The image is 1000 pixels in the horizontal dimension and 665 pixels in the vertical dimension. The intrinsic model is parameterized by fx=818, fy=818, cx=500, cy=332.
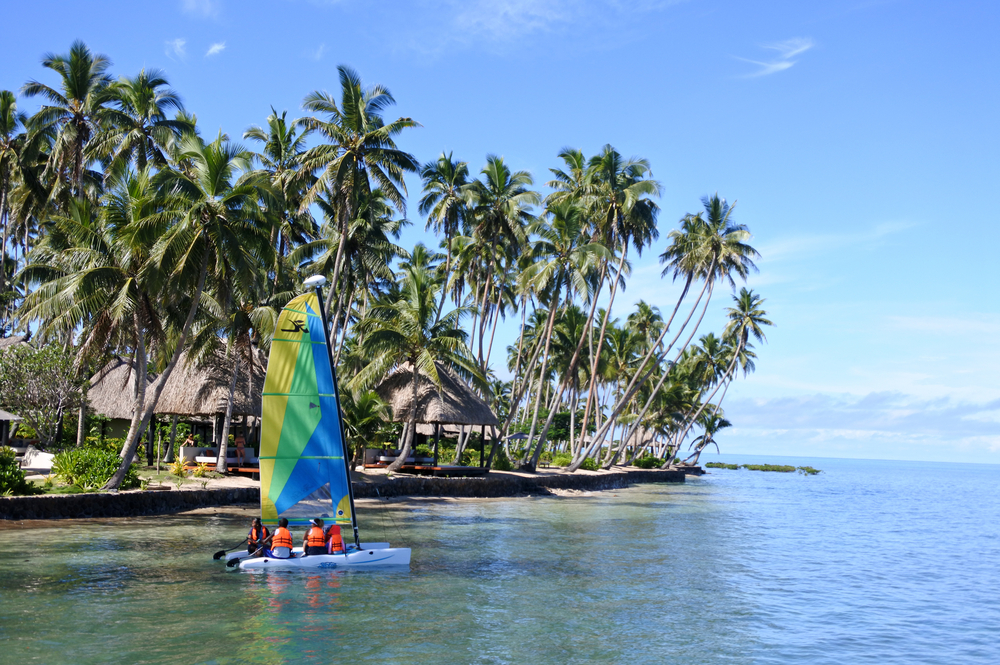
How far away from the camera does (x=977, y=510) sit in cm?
4797

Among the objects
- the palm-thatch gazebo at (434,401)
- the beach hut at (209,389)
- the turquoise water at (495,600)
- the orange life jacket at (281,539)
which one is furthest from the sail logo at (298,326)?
the palm-thatch gazebo at (434,401)

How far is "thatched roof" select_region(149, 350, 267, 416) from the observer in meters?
29.6

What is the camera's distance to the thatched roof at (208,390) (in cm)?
2958

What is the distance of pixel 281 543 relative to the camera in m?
14.7

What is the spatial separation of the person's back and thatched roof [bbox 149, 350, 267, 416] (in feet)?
50.7

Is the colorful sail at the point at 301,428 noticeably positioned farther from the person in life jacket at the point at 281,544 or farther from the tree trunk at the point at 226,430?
the tree trunk at the point at 226,430

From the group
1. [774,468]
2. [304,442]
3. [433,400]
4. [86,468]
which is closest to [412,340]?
[433,400]

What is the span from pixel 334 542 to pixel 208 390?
17.1 m

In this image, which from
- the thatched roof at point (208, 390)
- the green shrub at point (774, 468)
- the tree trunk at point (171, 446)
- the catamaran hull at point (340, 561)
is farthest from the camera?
the green shrub at point (774, 468)

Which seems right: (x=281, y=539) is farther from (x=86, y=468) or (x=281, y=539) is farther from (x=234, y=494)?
(x=234, y=494)

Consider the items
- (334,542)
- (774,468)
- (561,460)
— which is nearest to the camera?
(334,542)

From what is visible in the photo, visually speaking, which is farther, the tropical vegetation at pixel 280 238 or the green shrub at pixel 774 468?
the green shrub at pixel 774 468

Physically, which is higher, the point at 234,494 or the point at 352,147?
the point at 352,147

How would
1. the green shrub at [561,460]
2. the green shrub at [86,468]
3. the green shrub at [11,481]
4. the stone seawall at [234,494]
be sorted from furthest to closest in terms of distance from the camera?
1. the green shrub at [561,460]
2. the green shrub at [86,468]
3. the stone seawall at [234,494]
4. the green shrub at [11,481]
